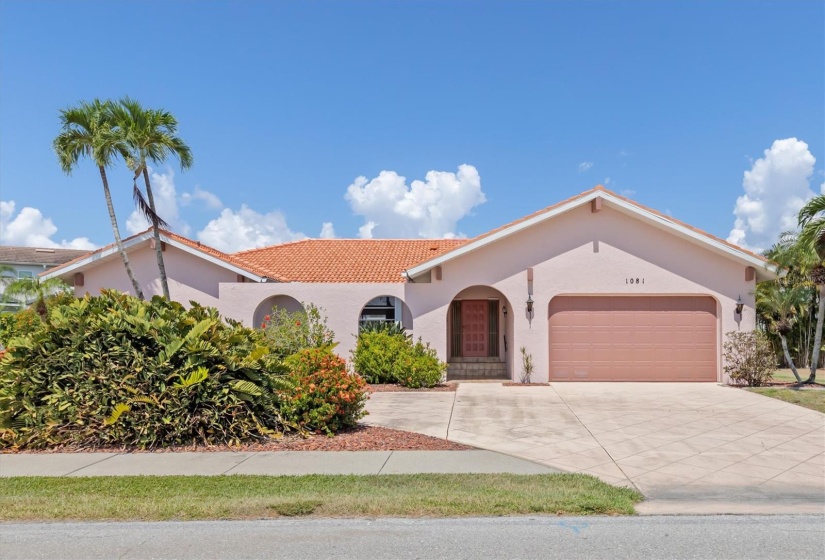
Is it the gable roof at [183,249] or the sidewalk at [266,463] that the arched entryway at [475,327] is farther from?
the sidewalk at [266,463]

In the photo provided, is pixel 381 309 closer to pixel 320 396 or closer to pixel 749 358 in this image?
pixel 749 358

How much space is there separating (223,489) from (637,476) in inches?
194

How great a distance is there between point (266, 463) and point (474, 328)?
1325cm

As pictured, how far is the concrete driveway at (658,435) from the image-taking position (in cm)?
675

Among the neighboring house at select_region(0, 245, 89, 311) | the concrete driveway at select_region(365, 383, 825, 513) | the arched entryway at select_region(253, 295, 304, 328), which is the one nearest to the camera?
the concrete driveway at select_region(365, 383, 825, 513)

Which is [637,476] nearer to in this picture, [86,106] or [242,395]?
[242,395]

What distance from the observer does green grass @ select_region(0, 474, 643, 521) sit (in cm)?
592

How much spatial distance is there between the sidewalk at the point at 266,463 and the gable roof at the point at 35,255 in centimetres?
3493

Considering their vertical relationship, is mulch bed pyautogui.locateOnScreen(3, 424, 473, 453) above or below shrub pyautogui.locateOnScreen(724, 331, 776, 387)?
below

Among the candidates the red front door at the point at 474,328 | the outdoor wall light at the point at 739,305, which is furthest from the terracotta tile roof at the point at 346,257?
the outdoor wall light at the point at 739,305

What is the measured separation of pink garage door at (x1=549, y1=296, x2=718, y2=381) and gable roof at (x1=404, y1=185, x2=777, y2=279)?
61.2 inches

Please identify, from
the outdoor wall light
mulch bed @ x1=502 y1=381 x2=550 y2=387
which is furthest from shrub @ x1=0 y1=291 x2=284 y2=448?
the outdoor wall light

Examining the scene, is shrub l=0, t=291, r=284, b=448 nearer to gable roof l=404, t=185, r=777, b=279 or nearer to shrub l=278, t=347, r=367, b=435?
shrub l=278, t=347, r=367, b=435

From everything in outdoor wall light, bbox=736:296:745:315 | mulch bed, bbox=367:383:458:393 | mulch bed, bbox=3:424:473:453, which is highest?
outdoor wall light, bbox=736:296:745:315
